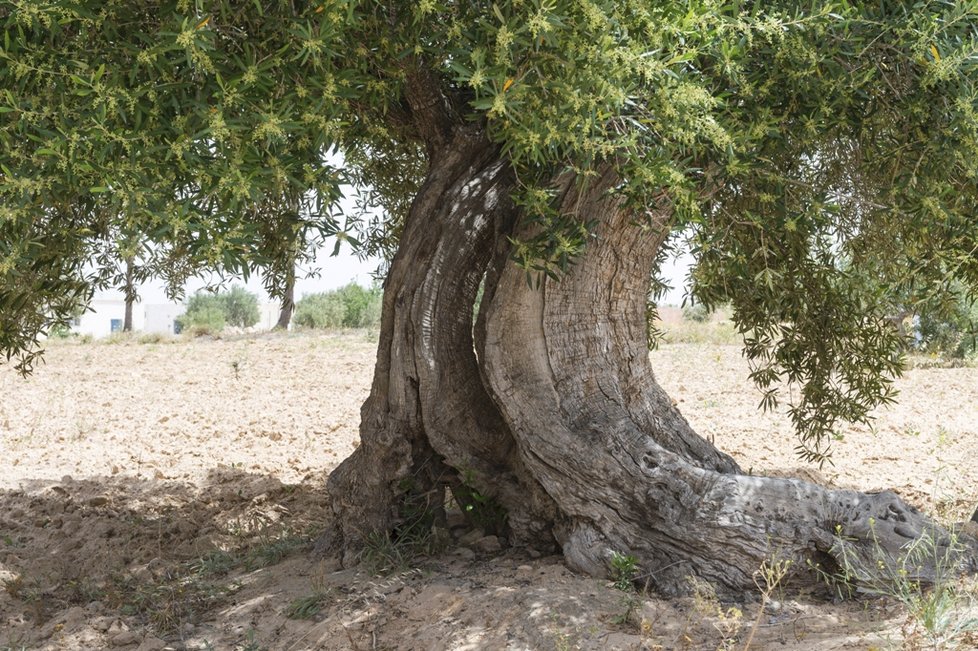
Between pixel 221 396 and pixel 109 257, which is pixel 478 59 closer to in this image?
pixel 109 257

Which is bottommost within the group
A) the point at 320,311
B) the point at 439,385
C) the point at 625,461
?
the point at 625,461

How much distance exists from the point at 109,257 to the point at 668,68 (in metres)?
4.46

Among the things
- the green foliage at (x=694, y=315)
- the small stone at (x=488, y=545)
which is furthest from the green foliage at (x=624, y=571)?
the green foliage at (x=694, y=315)

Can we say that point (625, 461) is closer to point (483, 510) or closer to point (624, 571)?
point (624, 571)

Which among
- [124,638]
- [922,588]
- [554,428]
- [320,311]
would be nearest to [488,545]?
[554,428]

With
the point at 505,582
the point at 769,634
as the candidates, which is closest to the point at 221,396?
the point at 505,582

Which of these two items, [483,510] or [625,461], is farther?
[483,510]

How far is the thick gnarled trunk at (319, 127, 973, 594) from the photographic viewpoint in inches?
174

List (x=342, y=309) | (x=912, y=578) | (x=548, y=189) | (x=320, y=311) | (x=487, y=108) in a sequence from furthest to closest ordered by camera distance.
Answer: (x=320, y=311)
(x=342, y=309)
(x=912, y=578)
(x=548, y=189)
(x=487, y=108)

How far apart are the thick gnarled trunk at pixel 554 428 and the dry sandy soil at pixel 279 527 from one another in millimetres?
261

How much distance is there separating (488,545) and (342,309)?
16390 millimetres

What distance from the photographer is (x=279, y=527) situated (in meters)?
6.26

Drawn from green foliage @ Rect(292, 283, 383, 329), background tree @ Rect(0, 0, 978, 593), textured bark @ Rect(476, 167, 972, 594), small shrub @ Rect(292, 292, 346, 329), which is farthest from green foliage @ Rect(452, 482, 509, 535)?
small shrub @ Rect(292, 292, 346, 329)

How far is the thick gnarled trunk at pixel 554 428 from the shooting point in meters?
4.41
